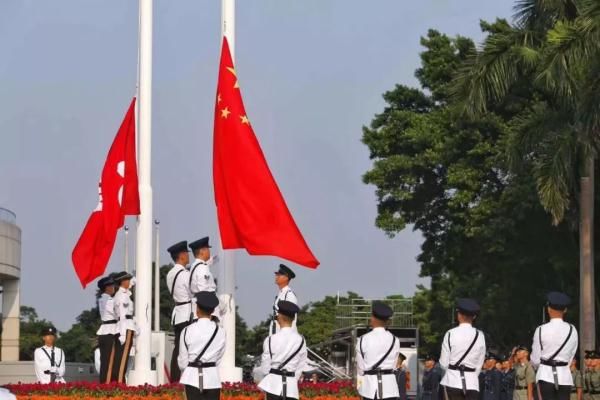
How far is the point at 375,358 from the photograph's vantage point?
1444 centimetres

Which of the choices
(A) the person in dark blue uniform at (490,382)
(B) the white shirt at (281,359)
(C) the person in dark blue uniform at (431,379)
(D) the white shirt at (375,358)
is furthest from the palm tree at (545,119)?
(B) the white shirt at (281,359)

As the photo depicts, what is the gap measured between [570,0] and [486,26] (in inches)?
465

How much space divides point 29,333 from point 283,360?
67675mm

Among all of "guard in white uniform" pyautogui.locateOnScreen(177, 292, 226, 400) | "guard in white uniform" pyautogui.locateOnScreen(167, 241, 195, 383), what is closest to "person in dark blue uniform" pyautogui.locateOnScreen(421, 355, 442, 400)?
"guard in white uniform" pyautogui.locateOnScreen(167, 241, 195, 383)

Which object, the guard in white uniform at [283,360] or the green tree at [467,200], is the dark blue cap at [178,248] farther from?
the green tree at [467,200]

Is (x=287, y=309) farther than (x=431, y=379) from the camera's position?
No

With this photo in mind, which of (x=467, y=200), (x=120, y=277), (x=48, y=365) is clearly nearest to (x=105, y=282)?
(x=120, y=277)

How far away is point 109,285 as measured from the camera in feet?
67.6

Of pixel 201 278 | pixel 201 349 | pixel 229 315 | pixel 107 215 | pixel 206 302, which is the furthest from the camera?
pixel 107 215

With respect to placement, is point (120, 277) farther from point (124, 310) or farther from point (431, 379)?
point (431, 379)

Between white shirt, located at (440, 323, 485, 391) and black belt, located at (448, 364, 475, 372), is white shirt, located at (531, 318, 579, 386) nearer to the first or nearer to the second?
white shirt, located at (440, 323, 485, 391)

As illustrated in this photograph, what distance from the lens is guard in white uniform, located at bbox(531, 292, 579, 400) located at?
15.7 meters

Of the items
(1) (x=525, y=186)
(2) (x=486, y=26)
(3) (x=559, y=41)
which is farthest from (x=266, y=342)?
(2) (x=486, y=26)

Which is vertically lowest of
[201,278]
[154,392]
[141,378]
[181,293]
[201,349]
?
[154,392]
